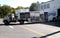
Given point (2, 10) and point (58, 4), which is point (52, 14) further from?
point (2, 10)

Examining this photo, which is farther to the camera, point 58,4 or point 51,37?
point 58,4

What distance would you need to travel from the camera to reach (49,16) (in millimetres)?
55469

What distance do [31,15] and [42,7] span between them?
28517mm

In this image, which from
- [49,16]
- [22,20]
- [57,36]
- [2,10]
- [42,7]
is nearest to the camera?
[57,36]

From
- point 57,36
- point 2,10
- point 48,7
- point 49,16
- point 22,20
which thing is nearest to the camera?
point 57,36

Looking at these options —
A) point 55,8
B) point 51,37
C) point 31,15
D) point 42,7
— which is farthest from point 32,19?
point 51,37

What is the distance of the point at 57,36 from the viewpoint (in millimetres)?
8727

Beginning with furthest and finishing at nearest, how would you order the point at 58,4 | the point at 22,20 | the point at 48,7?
the point at 48,7
the point at 58,4
the point at 22,20

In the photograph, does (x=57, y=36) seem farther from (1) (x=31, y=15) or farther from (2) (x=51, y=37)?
(1) (x=31, y=15)

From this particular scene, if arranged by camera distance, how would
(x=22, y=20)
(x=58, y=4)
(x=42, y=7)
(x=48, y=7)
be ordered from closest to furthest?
(x=22, y=20)
(x=58, y=4)
(x=48, y=7)
(x=42, y=7)

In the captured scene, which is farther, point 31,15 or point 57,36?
point 31,15

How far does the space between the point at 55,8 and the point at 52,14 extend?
3926 mm

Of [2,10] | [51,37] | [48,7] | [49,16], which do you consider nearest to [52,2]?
[48,7]

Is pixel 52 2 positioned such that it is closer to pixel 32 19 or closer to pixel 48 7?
pixel 48 7
